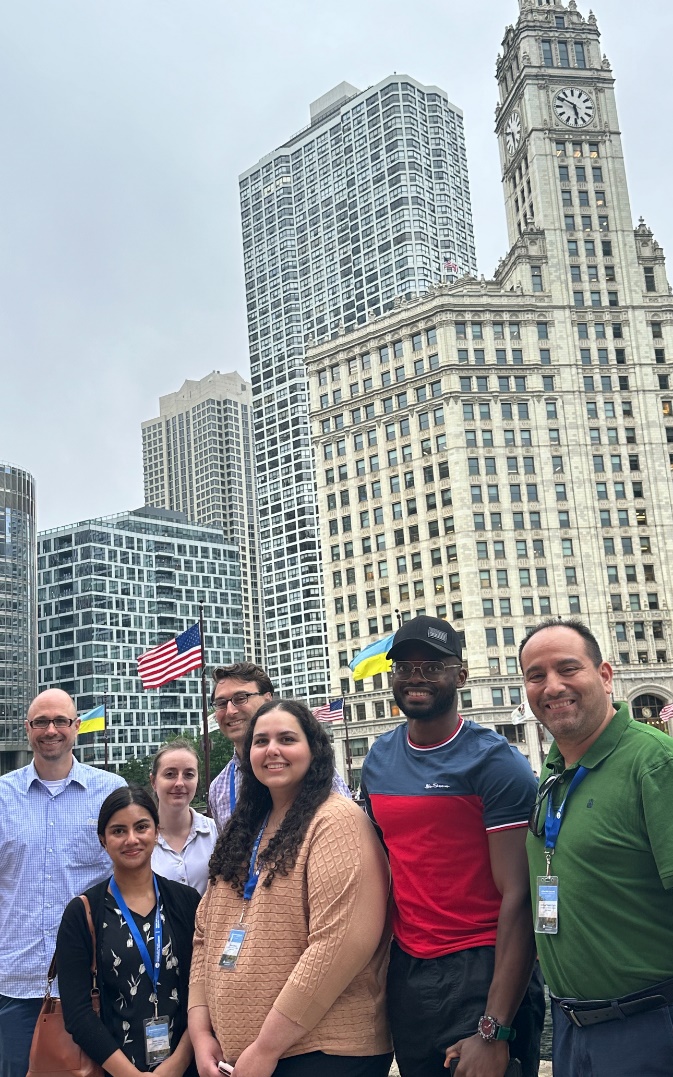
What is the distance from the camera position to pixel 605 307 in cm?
8519

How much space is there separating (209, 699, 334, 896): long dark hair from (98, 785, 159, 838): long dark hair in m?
0.62

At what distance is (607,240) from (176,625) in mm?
77582

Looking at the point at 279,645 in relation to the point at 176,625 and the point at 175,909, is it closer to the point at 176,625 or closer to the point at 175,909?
the point at 176,625

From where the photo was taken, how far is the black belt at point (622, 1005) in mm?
3818

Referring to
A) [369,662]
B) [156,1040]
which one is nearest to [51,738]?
[156,1040]

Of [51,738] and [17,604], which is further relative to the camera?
[17,604]

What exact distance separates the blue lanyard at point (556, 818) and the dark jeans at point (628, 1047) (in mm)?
728

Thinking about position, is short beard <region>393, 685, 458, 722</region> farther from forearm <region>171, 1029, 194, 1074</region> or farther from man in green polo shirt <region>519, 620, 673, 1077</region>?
forearm <region>171, 1029, 194, 1074</region>

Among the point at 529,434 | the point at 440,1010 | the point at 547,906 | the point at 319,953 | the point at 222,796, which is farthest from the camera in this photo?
the point at 529,434

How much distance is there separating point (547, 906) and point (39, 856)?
338 centimetres

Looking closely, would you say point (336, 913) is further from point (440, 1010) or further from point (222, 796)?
point (222, 796)

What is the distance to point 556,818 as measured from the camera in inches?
165

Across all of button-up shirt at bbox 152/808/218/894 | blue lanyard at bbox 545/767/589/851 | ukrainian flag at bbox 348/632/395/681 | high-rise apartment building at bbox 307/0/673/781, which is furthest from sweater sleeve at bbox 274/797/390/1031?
high-rise apartment building at bbox 307/0/673/781

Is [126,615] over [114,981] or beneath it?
over
